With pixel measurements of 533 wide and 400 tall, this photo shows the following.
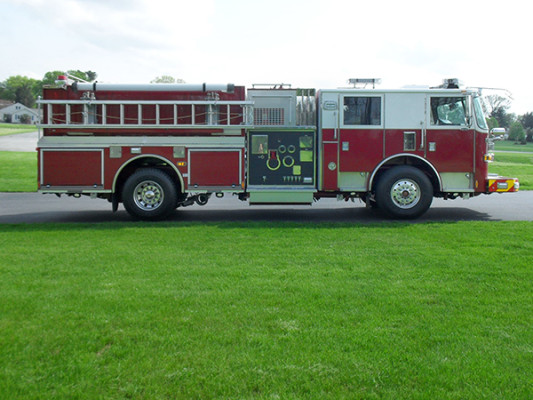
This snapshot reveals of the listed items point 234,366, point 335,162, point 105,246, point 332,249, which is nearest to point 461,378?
point 234,366

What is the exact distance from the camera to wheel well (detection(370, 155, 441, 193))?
11477 millimetres

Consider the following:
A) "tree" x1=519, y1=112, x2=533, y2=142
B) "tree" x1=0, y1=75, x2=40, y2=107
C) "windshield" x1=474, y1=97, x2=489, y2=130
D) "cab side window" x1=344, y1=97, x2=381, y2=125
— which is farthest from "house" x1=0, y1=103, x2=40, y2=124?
"windshield" x1=474, y1=97, x2=489, y2=130

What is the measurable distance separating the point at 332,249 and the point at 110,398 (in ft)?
15.9

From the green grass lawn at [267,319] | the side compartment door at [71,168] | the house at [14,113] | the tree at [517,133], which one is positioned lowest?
the green grass lawn at [267,319]

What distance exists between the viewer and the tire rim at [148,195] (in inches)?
441

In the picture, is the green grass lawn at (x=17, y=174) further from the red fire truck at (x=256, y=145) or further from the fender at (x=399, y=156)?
the fender at (x=399, y=156)

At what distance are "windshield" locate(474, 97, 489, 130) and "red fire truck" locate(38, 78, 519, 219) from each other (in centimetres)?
2

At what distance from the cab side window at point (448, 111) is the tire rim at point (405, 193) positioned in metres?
1.40

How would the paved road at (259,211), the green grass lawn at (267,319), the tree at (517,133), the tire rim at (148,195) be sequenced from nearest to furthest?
1. the green grass lawn at (267,319)
2. the tire rim at (148,195)
3. the paved road at (259,211)
4. the tree at (517,133)

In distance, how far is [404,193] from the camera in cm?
1129

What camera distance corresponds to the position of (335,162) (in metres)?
11.4

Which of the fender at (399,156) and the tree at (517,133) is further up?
the tree at (517,133)

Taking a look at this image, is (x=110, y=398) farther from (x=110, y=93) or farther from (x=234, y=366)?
(x=110, y=93)

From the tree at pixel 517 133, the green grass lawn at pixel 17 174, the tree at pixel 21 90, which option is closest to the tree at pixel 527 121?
the tree at pixel 517 133
